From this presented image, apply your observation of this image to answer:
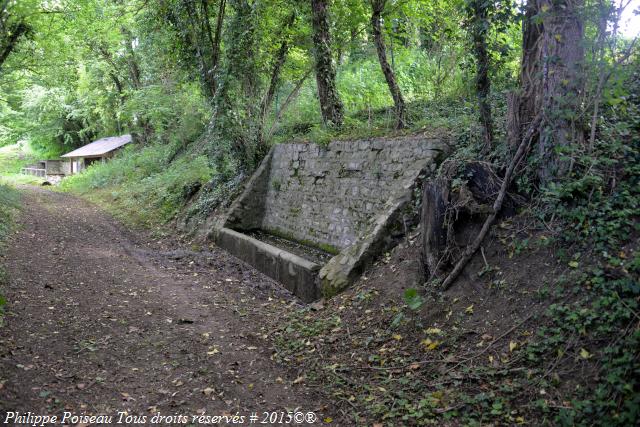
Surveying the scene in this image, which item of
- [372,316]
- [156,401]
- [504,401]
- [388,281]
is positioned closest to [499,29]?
[388,281]

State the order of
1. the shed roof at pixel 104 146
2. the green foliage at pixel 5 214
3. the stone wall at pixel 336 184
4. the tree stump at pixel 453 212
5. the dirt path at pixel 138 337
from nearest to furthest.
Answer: the dirt path at pixel 138 337 → the tree stump at pixel 453 212 → the stone wall at pixel 336 184 → the green foliage at pixel 5 214 → the shed roof at pixel 104 146

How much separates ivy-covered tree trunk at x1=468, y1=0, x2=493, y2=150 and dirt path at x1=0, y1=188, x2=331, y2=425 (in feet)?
12.3

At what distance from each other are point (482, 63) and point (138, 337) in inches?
214

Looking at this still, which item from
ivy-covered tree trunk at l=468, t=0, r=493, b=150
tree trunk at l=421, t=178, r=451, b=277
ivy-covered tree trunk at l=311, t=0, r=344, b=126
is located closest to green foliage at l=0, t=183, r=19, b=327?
tree trunk at l=421, t=178, r=451, b=277

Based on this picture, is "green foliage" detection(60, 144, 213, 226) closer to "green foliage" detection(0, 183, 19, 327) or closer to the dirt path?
"green foliage" detection(0, 183, 19, 327)

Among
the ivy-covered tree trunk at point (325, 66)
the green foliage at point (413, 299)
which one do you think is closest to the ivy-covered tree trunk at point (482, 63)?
the green foliage at point (413, 299)

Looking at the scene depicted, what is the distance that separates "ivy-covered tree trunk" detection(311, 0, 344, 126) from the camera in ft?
33.0

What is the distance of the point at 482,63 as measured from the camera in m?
5.62

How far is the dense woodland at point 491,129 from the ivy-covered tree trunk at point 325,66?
0.11ft

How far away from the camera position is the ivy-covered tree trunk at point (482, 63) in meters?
5.38

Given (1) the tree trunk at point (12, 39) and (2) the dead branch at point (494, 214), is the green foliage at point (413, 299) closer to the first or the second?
(2) the dead branch at point (494, 214)

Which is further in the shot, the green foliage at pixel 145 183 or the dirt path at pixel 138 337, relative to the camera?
the green foliage at pixel 145 183

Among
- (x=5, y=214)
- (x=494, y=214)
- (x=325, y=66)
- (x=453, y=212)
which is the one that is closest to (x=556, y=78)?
(x=494, y=214)

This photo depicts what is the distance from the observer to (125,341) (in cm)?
526
